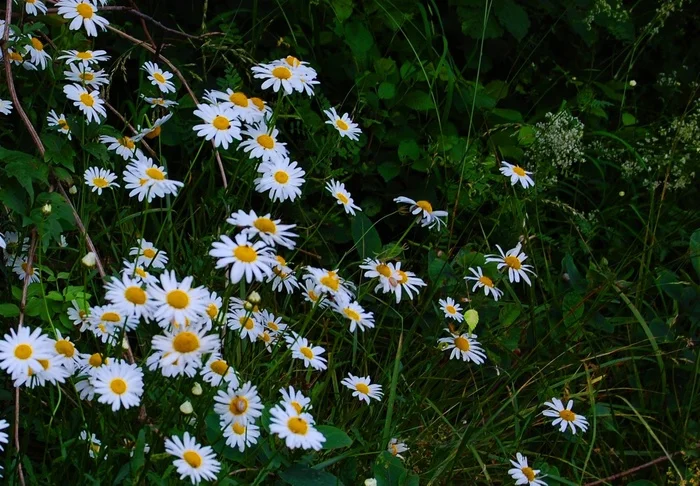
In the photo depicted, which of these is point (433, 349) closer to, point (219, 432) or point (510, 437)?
point (510, 437)

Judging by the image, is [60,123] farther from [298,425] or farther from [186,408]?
[298,425]

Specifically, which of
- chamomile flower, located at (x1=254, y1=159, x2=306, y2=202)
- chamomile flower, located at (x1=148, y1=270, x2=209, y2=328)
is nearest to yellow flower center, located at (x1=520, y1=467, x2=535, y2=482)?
chamomile flower, located at (x1=254, y1=159, x2=306, y2=202)

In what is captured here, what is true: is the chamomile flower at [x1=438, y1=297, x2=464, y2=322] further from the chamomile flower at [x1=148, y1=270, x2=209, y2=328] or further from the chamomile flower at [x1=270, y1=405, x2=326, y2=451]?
the chamomile flower at [x1=148, y1=270, x2=209, y2=328]

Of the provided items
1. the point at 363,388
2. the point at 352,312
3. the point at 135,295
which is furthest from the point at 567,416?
the point at 135,295

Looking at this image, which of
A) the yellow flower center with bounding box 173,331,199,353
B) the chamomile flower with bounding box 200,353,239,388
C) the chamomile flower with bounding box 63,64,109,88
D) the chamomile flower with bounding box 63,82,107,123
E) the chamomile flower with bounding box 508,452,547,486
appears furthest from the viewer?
the chamomile flower with bounding box 63,64,109,88

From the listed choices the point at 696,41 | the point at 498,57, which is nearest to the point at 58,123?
the point at 498,57

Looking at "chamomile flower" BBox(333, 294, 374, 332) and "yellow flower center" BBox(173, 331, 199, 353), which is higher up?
"chamomile flower" BBox(333, 294, 374, 332)
